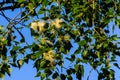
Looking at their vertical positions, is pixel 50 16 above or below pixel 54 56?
above

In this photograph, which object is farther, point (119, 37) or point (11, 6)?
point (11, 6)

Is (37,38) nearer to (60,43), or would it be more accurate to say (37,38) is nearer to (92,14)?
(60,43)

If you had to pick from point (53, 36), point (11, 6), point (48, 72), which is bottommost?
point (48, 72)

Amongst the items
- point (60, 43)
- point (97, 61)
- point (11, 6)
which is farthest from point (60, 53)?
point (11, 6)

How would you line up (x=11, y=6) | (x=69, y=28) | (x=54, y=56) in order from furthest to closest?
1. (x=11, y=6)
2. (x=69, y=28)
3. (x=54, y=56)

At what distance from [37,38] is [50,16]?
17.1 inches

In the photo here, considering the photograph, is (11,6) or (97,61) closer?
(97,61)

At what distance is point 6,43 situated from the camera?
17.1ft

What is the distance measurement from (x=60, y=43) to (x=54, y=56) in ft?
0.90

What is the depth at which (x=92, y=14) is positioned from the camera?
524cm

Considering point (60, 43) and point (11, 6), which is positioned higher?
point (11, 6)

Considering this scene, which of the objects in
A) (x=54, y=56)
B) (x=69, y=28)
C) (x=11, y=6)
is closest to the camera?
(x=54, y=56)

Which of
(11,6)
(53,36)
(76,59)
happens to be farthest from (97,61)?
(11,6)

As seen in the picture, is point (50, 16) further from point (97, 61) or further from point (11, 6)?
point (11, 6)
